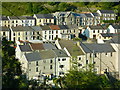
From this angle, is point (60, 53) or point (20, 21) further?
point (20, 21)

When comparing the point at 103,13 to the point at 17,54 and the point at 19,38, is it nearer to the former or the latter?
the point at 19,38

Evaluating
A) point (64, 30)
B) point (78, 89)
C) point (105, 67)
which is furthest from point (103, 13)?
point (78, 89)

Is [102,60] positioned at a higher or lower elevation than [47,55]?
lower

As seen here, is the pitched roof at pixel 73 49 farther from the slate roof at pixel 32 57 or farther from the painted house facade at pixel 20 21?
the painted house facade at pixel 20 21

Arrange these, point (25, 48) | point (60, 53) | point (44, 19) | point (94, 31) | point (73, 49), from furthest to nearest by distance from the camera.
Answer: point (44, 19), point (94, 31), point (25, 48), point (73, 49), point (60, 53)

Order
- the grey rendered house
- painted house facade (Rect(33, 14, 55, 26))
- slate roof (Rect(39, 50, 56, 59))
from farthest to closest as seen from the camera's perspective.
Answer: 1. painted house facade (Rect(33, 14, 55, 26))
2. the grey rendered house
3. slate roof (Rect(39, 50, 56, 59))

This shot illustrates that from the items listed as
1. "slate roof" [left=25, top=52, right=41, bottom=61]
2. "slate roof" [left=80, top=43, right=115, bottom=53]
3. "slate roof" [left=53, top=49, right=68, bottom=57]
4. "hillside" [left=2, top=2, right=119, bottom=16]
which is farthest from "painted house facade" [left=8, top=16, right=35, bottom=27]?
"slate roof" [left=25, top=52, right=41, bottom=61]

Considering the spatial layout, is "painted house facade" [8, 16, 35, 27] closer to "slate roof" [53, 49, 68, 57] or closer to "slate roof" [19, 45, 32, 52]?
"slate roof" [19, 45, 32, 52]

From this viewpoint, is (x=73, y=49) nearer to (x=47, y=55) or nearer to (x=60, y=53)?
(x=60, y=53)

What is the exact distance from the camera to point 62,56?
463 centimetres

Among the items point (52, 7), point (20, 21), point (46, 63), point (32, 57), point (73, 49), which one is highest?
point (52, 7)

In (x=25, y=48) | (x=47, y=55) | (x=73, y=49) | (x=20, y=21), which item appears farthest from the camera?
(x=20, y=21)

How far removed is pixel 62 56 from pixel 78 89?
10.5ft

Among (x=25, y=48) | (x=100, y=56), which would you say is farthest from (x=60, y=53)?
(x=25, y=48)
